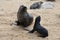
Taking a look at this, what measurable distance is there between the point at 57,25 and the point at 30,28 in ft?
2.36

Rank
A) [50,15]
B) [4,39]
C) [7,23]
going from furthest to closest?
1. [50,15]
2. [7,23]
3. [4,39]

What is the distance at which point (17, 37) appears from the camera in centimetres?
444

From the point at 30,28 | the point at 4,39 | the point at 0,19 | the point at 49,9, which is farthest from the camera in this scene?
the point at 49,9

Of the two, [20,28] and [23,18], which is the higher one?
[23,18]

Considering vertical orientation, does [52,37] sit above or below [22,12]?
below

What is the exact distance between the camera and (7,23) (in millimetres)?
5328

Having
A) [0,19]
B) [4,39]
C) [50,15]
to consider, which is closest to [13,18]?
[0,19]

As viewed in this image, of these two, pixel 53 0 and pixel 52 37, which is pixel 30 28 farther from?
pixel 53 0

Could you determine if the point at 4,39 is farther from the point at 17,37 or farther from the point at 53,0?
the point at 53,0

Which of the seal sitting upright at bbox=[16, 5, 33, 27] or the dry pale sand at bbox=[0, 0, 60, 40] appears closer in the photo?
the dry pale sand at bbox=[0, 0, 60, 40]

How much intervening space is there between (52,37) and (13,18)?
1.66 meters

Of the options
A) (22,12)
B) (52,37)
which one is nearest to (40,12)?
(22,12)

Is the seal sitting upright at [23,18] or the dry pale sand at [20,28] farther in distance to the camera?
the seal sitting upright at [23,18]

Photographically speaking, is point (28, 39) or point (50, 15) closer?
point (28, 39)
